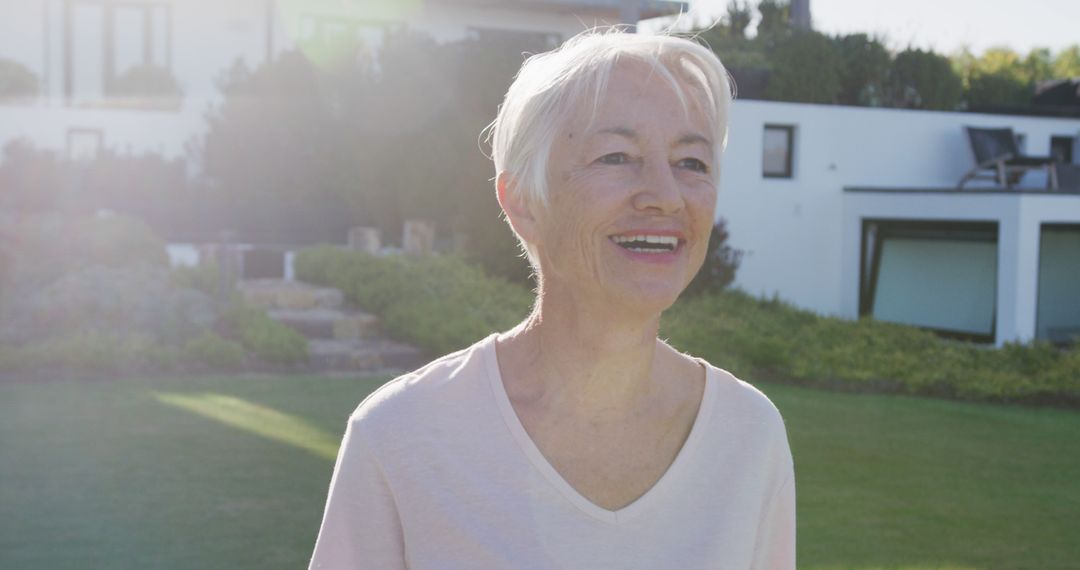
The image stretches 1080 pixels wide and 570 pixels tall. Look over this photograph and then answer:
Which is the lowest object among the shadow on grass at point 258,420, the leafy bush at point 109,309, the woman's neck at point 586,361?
the shadow on grass at point 258,420

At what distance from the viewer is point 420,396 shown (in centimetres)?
198

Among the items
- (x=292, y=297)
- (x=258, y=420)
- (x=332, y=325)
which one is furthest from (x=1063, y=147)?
(x=258, y=420)

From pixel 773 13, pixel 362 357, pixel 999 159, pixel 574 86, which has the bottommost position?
pixel 362 357

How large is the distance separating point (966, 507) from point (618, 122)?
6465 millimetres

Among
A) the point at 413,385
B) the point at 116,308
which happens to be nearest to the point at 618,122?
the point at 413,385

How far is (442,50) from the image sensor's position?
18766 mm

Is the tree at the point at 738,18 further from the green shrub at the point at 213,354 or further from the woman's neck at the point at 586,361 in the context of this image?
the woman's neck at the point at 586,361

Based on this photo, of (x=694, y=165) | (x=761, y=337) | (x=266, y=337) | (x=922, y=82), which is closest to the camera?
(x=694, y=165)

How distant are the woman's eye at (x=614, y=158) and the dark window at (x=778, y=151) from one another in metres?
19.5

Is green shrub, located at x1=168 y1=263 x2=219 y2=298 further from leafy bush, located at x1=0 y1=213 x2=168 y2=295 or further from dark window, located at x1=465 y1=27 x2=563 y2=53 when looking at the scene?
dark window, located at x1=465 y1=27 x2=563 y2=53

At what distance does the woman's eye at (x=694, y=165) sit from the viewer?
198 cm

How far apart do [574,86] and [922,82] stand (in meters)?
22.7

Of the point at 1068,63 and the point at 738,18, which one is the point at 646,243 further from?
the point at 1068,63

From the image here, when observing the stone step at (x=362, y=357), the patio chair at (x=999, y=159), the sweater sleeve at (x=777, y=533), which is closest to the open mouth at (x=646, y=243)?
the sweater sleeve at (x=777, y=533)
